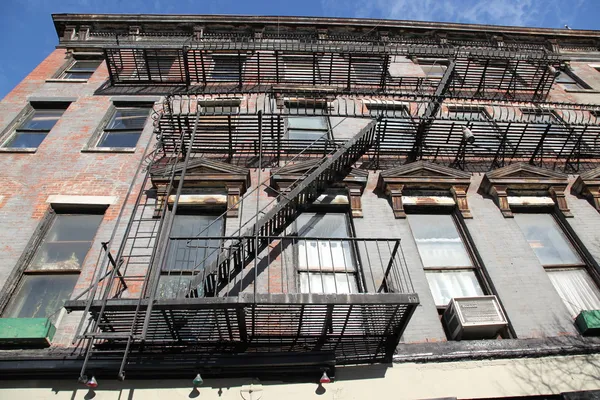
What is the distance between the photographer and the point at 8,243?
331 inches

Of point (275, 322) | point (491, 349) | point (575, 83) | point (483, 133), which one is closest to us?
point (275, 322)

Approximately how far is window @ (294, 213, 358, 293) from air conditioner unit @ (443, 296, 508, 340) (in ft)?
5.67

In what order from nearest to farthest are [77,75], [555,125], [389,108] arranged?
1. [555,125]
2. [389,108]
3. [77,75]

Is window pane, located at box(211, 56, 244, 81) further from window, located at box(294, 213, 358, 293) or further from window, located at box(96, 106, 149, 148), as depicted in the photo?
window, located at box(294, 213, 358, 293)

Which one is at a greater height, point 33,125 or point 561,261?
point 33,125

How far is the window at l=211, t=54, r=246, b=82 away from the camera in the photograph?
15.0 meters

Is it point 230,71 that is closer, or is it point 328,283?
point 328,283

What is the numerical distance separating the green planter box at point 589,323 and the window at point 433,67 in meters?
11.0

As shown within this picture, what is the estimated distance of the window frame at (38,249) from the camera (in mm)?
7703

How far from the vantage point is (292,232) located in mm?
9070

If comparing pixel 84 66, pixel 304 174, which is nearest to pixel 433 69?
pixel 304 174

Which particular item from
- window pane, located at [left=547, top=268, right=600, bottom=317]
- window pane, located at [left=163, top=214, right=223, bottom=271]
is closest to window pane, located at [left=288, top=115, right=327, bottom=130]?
window pane, located at [left=163, top=214, right=223, bottom=271]

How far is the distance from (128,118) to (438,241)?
9176 millimetres

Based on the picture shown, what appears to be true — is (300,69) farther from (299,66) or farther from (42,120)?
(42,120)
